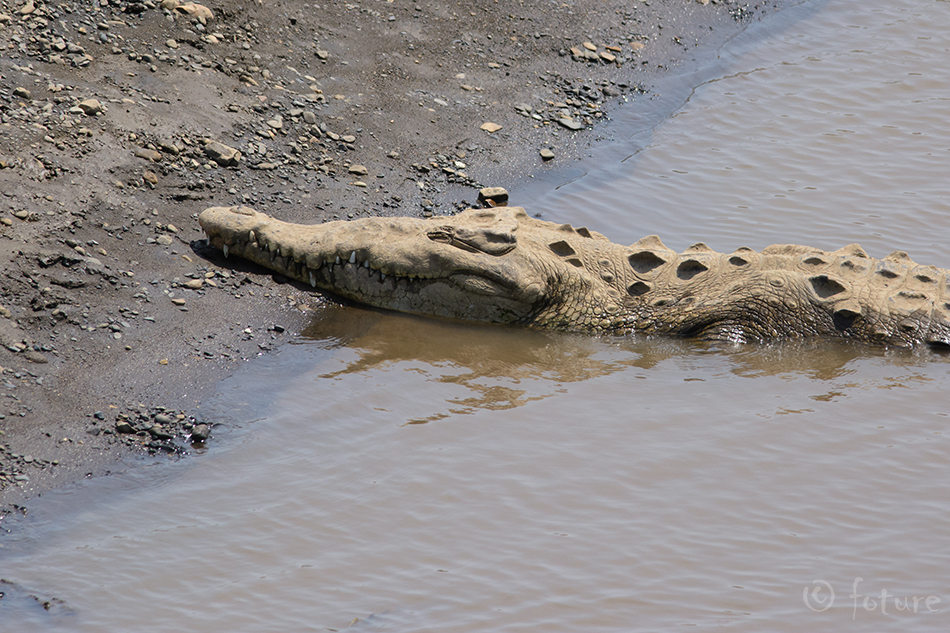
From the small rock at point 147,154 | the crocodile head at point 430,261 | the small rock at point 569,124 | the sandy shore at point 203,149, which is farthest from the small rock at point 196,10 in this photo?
the small rock at point 569,124

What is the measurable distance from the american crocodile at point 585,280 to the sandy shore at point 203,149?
0.33 m

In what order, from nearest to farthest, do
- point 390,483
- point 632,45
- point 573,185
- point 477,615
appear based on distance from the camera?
point 477,615, point 390,483, point 573,185, point 632,45

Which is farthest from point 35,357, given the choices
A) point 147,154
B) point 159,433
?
point 147,154

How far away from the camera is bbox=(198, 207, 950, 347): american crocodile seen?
5.63 meters

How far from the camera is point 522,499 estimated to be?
Result: 4.18m

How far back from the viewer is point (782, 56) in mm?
10578

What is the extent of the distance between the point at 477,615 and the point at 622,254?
301 cm

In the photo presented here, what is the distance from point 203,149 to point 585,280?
2.96m

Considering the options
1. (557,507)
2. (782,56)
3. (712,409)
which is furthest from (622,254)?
(782,56)

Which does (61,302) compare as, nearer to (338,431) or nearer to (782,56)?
(338,431)

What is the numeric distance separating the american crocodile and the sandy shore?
1.08 feet

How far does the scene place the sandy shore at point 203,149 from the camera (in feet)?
15.4

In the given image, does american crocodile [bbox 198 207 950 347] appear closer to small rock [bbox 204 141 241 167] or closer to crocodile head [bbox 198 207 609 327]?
crocodile head [bbox 198 207 609 327]

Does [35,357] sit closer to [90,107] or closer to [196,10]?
[90,107]
